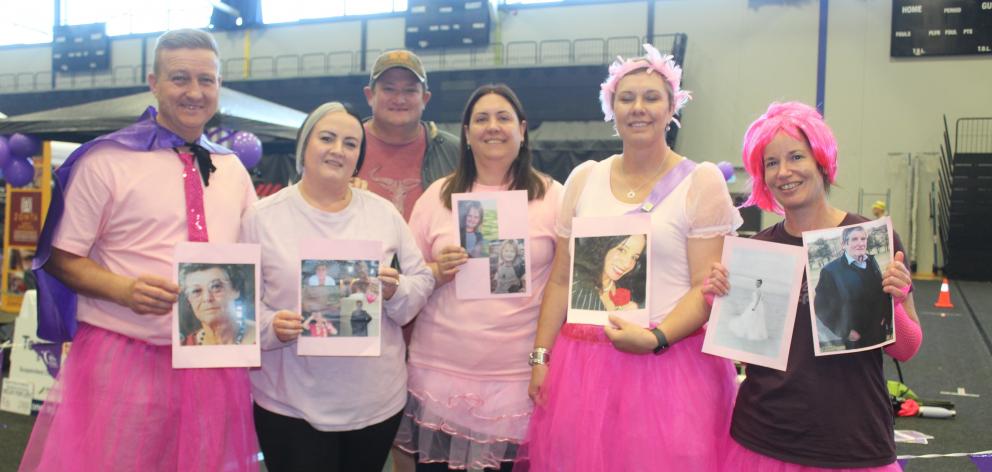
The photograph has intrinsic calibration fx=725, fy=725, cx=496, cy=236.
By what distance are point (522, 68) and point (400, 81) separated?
10.9 m

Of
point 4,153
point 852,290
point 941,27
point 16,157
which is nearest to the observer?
point 852,290

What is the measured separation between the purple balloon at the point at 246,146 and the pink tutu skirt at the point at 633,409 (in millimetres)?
6732

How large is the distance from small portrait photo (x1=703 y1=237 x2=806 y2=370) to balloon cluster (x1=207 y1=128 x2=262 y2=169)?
7063 mm

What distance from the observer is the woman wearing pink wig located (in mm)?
1832

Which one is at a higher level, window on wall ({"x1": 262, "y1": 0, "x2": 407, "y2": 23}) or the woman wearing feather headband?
window on wall ({"x1": 262, "y1": 0, "x2": 407, "y2": 23})

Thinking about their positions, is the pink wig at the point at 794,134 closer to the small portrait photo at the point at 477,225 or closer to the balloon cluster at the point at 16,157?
the small portrait photo at the point at 477,225

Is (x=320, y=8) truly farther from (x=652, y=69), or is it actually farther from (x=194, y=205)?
(x=652, y=69)

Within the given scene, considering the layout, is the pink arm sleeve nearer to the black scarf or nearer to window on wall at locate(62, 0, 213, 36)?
the black scarf

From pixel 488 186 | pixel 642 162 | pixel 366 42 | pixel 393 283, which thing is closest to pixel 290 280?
pixel 393 283

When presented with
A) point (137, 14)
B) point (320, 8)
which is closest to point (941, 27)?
point (320, 8)

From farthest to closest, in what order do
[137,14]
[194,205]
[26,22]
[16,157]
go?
[26,22], [137,14], [16,157], [194,205]

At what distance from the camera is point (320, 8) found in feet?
53.8

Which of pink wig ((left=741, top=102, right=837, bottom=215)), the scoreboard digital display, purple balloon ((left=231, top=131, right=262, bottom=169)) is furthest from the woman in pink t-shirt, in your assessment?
the scoreboard digital display

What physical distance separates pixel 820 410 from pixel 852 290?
317 mm
